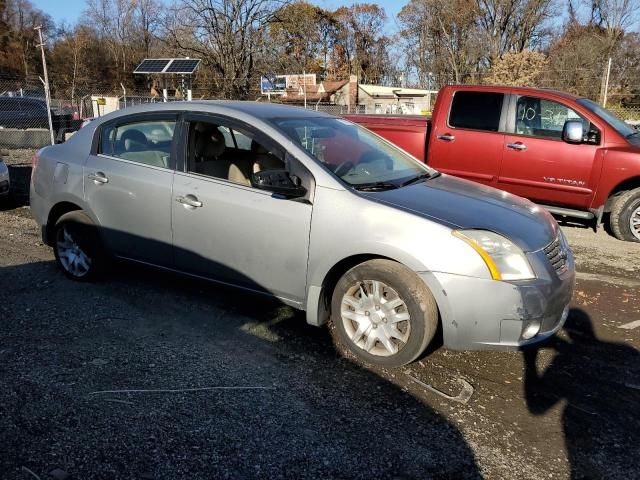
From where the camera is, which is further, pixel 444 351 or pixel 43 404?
pixel 444 351

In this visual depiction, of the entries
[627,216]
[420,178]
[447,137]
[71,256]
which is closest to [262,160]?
[420,178]

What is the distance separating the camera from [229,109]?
4.11 metres

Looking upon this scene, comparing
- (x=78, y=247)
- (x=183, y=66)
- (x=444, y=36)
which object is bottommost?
(x=78, y=247)

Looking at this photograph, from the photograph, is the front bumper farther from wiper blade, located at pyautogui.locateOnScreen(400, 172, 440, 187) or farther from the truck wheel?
the truck wheel

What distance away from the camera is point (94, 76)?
51.8 meters

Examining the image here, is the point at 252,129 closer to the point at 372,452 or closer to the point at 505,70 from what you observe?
the point at 372,452

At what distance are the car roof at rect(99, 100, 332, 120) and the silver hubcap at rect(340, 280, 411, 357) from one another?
151 cm

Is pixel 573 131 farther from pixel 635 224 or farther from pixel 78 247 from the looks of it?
pixel 78 247

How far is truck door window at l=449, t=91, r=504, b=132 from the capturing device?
7.22m

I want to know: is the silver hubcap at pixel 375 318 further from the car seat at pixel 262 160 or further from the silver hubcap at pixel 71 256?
the silver hubcap at pixel 71 256

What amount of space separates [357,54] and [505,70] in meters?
36.6

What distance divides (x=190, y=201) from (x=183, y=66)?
64.5 feet

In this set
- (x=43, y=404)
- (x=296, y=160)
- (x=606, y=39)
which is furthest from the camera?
(x=606, y=39)

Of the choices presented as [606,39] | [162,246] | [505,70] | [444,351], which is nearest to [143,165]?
[162,246]
